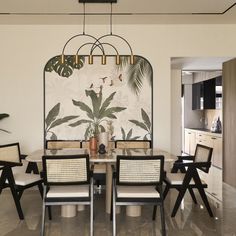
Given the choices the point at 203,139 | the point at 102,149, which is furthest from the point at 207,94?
the point at 102,149

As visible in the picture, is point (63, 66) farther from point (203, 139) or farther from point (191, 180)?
point (203, 139)

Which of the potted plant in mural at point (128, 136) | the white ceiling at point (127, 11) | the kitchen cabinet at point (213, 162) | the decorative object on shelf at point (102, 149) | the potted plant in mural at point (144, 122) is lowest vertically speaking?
the kitchen cabinet at point (213, 162)

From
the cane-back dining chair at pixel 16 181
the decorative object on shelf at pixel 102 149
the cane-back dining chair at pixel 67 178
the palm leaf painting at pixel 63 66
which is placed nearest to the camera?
the cane-back dining chair at pixel 67 178

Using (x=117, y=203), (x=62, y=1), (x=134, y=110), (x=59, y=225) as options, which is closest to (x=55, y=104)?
(x=134, y=110)

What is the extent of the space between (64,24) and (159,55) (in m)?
1.60

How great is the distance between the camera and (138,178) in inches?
129

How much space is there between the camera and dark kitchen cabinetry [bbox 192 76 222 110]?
8169 millimetres

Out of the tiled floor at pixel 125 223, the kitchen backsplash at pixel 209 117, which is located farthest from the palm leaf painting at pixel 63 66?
the kitchen backsplash at pixel 209 117

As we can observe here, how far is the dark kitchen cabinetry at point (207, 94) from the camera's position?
8.17m

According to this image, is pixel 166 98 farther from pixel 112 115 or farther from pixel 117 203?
pixel 117 203

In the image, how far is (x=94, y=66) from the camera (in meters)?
5.34

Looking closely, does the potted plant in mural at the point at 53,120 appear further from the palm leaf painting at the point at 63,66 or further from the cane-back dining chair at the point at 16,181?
the cane-back dining chair at the point at 16,181

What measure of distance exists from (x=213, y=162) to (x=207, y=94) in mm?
1937

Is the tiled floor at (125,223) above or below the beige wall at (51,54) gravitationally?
below
